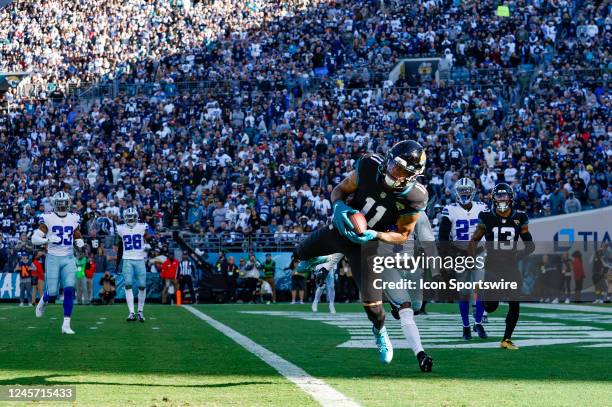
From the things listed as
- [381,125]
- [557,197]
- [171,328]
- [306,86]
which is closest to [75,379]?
[171,328]

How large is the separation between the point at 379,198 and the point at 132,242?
9668 millimetres

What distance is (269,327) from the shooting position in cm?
1482

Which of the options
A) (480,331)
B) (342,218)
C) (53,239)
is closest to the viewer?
(342,218)

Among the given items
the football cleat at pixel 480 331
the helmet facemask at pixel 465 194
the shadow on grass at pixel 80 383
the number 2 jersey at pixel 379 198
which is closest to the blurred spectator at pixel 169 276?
the helmet facemask at pixel 465 194

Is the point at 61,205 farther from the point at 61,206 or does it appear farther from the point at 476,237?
the point at 476,237

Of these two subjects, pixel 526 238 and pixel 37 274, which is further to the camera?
pixel 37 274

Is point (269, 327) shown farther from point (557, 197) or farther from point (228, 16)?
point (228, 16)

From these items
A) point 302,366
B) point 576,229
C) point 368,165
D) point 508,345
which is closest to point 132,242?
point 508,345

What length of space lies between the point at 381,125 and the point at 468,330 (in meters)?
20.8

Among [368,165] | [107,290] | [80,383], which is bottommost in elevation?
[80,383]

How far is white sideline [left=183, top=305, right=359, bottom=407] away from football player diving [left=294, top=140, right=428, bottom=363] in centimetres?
82

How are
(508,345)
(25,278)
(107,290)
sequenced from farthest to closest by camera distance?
1. (107,290)
2. (25,278)
3. (508,345)

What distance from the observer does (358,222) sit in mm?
7828

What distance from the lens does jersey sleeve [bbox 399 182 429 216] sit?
8086 mm
